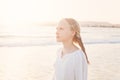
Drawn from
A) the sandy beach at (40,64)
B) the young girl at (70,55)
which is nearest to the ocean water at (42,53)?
the sandy beach at (40,64)

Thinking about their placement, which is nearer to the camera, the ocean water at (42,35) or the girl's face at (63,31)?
the girl's face at (63,31)

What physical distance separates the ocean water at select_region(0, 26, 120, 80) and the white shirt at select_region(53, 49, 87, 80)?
180 centimetres

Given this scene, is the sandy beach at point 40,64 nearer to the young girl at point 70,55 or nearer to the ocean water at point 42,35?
the ocean water at point 42,35

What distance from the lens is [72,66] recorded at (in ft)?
6.15

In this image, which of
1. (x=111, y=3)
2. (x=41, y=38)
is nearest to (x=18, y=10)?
(x=41, y=38)

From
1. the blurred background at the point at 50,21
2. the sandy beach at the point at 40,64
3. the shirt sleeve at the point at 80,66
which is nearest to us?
the shirt sleeve at the point at 80,66

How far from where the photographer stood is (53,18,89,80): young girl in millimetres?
1878

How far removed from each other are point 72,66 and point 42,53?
543 centimetres

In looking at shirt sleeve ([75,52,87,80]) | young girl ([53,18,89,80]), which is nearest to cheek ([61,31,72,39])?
young girl ([53,18,89,80])

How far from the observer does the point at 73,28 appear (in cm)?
190

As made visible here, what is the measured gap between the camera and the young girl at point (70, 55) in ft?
6.16

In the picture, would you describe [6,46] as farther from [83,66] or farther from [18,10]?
[83,66]

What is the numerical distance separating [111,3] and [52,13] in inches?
64.6

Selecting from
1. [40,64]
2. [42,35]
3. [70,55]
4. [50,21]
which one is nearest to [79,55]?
[70,55]
